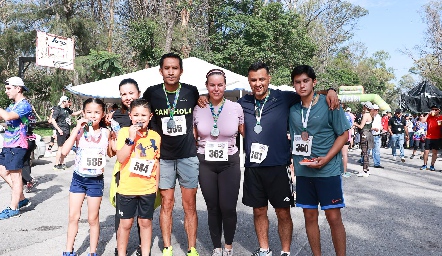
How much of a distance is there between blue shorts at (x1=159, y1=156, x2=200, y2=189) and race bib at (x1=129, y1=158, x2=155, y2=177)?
237 mm

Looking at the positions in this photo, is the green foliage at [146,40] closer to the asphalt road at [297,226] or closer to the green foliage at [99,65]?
the green foliage at [99,65]

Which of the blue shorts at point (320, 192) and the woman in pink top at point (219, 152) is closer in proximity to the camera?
the blue shorts at point (320, 192)

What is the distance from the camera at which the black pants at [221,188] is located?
129 inches

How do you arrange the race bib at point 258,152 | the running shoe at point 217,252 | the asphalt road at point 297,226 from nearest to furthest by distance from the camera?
the race bib at point 258,152
the running shoe at point 217,252
the asphalt road at point 297,226

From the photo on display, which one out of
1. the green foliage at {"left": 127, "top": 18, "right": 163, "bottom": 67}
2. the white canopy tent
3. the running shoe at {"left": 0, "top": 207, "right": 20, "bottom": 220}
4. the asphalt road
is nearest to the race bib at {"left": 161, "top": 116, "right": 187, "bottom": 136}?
the asphalt road

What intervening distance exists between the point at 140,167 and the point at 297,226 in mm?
2448

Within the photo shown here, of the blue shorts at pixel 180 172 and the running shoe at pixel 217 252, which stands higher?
the blue shorts at pixel 180 172

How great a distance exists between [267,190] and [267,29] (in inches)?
877

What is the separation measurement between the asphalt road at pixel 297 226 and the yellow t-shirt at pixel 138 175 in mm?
915

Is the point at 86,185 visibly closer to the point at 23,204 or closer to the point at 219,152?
the point at 219,152

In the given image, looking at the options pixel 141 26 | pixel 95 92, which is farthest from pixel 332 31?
pixel 95 92

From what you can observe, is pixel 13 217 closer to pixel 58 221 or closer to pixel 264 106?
pixel 58 221

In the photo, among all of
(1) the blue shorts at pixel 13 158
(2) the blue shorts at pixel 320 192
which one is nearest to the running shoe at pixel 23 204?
(1) the blue shorts at pixel 13 158

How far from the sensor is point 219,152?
3217mm
